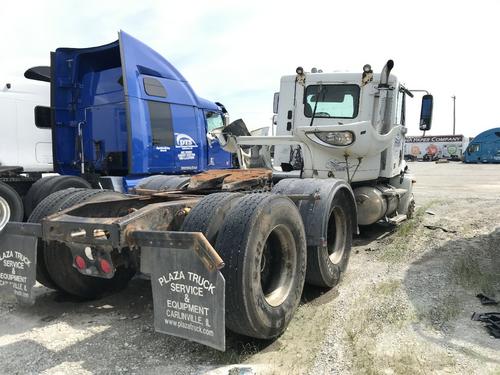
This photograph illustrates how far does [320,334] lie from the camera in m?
3.83

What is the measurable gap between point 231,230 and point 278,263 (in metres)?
0.82

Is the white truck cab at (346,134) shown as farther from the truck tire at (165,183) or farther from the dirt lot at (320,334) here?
the dirt lot at (320,334)

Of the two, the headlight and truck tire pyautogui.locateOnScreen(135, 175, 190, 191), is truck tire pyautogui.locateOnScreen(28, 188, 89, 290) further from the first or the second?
the headlight

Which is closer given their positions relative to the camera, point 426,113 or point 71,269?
point 71,269

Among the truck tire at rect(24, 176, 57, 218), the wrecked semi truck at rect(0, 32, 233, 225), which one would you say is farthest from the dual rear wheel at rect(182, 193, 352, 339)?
the wrecked semi truck at rect(0, 32, 233, 225)

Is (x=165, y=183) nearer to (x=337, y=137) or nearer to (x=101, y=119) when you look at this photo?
(x=337, y=137)

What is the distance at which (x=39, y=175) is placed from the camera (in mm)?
7723

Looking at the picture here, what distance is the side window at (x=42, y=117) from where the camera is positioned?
8.20 m

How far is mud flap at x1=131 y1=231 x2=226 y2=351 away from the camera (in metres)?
2.96

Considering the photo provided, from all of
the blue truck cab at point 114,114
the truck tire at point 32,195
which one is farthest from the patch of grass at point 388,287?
the truck tire at point 32,195

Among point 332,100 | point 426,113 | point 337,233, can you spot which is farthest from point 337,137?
point 426,113

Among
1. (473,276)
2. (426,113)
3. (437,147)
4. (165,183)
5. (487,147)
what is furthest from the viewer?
(437,147)

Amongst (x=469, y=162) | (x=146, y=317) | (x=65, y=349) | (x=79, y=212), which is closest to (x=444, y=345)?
(x=146, y=317)

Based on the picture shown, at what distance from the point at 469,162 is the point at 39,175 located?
42538 mm
